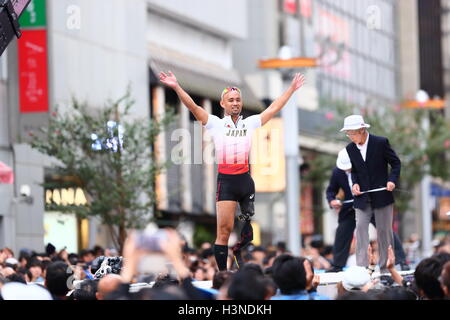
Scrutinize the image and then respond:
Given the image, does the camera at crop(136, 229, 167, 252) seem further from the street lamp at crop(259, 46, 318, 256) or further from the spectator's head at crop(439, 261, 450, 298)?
the street lamp at crop(259, 46, 318, 256)

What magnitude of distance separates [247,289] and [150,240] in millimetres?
1324

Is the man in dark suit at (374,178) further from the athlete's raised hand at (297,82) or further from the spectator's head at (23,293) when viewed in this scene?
the spectator's head at (23,293)

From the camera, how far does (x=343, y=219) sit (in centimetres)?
1703

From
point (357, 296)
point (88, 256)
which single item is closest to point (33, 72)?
point (88, 256)

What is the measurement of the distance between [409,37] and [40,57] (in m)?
48.2

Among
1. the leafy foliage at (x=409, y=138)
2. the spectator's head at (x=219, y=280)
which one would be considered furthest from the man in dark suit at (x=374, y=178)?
the leafy foliage at (x=409, y=138)

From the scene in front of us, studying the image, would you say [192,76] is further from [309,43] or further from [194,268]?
[194,268]

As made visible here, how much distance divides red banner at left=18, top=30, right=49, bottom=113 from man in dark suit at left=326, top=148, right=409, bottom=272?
62.5 ft

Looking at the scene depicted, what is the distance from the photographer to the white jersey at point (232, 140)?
1296cm

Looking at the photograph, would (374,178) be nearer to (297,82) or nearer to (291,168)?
(297,82)

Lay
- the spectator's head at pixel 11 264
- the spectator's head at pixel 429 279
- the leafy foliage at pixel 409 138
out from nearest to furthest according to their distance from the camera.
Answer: the spectator's head at pixel 429 279
the spectator's head at pixel 11 264
the leafy foliage at pixel 409 138

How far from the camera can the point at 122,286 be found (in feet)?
26.9

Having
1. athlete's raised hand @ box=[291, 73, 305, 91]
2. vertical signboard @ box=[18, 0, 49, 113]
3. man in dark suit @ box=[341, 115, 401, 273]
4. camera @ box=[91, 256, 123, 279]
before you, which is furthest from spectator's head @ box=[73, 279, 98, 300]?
vertical signboard @ box=[18, 0, 49, 113]

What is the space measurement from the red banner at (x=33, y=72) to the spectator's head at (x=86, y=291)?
24950 mm
